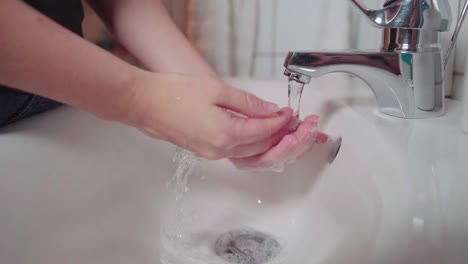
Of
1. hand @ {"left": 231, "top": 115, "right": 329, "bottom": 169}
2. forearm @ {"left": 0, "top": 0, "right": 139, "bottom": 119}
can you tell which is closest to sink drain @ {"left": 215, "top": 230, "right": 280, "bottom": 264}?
hand @ {"left": 231, "top": 115, "right": 329, "bottom": 169}

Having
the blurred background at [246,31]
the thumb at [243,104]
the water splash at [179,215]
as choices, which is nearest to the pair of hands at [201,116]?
the thumb at [243,104]

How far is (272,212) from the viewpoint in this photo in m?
0.59

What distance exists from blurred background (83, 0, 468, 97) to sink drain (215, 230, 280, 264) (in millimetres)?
299

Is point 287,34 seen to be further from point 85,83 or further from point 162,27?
point 85,83

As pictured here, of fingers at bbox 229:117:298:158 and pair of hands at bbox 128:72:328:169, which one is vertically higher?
pair of hands at bbox 128:72:328:169

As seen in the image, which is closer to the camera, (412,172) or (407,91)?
(412,172)

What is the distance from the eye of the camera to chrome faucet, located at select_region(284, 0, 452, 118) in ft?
1.48

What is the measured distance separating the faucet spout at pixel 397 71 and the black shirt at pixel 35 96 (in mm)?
274

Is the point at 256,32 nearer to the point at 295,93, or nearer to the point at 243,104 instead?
→ the point at 295,93

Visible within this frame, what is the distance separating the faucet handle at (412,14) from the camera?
44cm

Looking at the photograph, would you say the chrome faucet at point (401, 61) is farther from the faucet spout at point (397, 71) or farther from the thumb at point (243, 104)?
the thumb at point (243, 104)

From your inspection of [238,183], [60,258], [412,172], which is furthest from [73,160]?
[412,172]

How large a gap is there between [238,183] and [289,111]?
0.74ft

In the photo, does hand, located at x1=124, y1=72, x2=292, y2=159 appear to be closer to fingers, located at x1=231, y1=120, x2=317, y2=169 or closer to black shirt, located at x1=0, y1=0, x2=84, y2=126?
fingers, located at x1=231, y1=120, x2=317, y2=169
